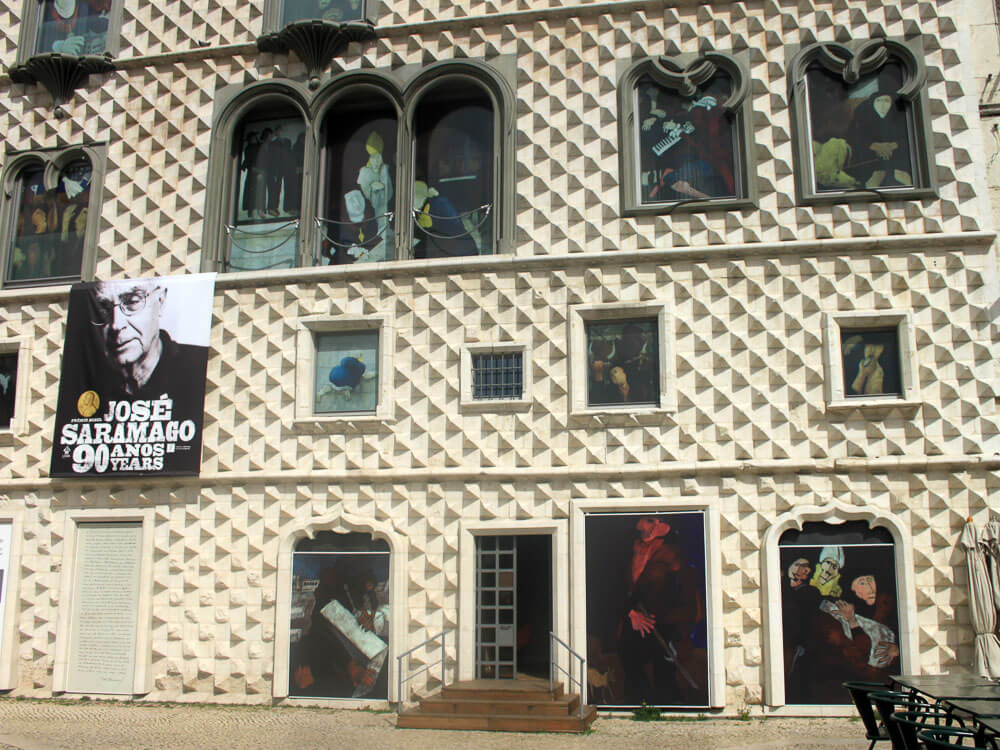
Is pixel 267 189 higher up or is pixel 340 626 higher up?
pixel 267 189

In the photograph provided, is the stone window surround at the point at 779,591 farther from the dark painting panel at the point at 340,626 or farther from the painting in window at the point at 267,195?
the painting in window at the point at 267,195

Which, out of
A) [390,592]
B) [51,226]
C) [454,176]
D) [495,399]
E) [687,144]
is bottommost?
[390,592]

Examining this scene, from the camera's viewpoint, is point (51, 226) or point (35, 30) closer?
point (51, 226)

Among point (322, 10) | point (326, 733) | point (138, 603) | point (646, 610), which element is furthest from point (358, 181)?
point (326, 733)

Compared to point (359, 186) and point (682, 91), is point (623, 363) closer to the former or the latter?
point (682, 91)

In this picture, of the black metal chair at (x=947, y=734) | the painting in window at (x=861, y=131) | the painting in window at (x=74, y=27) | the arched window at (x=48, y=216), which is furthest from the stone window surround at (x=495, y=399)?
the painting in window at (x=74, y=27)

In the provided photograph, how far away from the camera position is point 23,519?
19.6 metres

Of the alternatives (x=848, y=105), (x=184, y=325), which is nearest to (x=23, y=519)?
(x=184, y=325)

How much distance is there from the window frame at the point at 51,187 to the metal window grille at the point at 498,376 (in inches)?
337

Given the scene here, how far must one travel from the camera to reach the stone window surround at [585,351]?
17609 mm

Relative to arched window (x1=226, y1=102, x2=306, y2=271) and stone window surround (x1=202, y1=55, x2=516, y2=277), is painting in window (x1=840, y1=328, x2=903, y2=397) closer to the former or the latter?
stone window surround (x1=202, y1=55, x2=516, y2=277)

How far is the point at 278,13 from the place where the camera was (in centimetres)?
2080

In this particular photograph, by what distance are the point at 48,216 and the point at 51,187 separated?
635 millimetres

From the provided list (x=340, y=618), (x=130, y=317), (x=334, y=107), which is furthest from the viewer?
(x=334, y=107)
